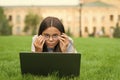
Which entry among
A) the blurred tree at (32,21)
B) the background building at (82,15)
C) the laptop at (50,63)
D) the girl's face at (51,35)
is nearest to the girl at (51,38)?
the girl's face at (51,35)

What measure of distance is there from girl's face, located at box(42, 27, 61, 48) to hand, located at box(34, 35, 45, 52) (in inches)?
2.4

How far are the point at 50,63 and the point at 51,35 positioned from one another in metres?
0.48

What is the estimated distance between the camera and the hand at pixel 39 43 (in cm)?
612

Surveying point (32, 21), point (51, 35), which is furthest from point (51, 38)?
point (32, 21)

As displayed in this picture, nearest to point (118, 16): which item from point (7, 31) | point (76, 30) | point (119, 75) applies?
point (76, 30)

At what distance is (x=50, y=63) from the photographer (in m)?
5.84

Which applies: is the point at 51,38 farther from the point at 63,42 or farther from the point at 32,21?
the point at 32,21

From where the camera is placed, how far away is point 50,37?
618cm

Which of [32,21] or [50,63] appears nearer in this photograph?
[50,63]

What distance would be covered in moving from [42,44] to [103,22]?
88.8 m

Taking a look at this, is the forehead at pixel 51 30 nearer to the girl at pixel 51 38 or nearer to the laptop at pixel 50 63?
the girl at pixel 51 38

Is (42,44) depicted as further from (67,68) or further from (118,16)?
(118,16)

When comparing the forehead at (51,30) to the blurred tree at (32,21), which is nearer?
the forehead at (51,30)

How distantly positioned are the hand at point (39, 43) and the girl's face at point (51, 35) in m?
0.06
